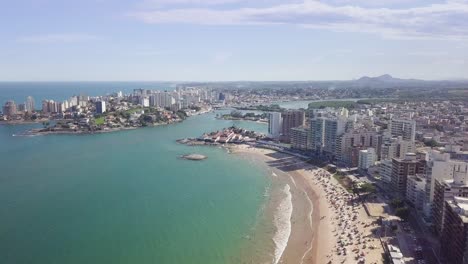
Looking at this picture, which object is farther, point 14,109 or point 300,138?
point 14,109

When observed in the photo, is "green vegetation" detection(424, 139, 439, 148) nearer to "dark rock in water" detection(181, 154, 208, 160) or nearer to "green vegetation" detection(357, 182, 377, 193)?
"green vegetation" detection(357, 182, 377, 193)

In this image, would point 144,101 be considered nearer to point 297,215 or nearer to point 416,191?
point 297,215

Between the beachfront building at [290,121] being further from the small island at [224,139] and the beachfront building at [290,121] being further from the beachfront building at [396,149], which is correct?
the beachfront building at [396,149]

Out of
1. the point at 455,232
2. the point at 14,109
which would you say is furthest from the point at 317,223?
the point at 14,109

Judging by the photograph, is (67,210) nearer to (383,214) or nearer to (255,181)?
(255,181)

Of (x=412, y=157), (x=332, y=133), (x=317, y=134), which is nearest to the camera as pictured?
(x=412, y=157)

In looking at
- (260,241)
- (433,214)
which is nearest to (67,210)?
(260,241)

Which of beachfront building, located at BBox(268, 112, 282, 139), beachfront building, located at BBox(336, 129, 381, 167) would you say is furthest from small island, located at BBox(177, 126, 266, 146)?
beachfront building, located at BBox(336, 129, 381, 167)
